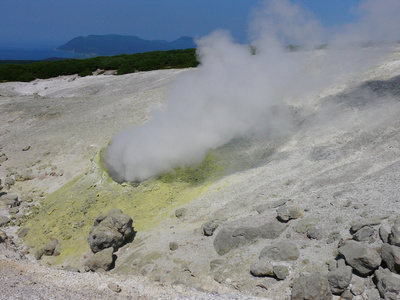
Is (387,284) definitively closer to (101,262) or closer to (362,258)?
(362,258)

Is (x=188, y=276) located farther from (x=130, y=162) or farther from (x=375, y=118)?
(x=375, y=118)

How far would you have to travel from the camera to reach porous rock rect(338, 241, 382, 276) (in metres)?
5.50

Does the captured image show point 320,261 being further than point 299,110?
No

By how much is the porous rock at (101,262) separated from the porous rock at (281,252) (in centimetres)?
396

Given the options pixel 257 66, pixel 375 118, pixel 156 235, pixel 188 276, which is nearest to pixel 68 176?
pixel 156 235

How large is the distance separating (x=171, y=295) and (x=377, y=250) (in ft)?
13.4

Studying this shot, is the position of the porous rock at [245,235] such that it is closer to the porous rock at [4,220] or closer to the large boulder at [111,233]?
the large boulder at [111,233]

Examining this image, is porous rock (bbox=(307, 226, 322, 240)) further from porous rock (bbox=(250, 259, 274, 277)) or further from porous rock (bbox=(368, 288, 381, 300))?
porous rock (bbox=(368, 288, 381, 300))

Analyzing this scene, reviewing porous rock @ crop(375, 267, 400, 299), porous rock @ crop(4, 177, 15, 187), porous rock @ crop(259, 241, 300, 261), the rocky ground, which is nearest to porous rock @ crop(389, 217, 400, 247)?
the rocky ground

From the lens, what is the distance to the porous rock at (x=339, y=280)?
5.48 metres

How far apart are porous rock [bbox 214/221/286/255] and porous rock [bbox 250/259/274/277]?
1.10 meters

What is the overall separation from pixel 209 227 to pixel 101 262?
2.97m

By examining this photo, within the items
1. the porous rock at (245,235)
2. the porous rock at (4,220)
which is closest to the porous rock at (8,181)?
the porous rock at (4,220)

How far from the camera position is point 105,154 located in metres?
13.4
